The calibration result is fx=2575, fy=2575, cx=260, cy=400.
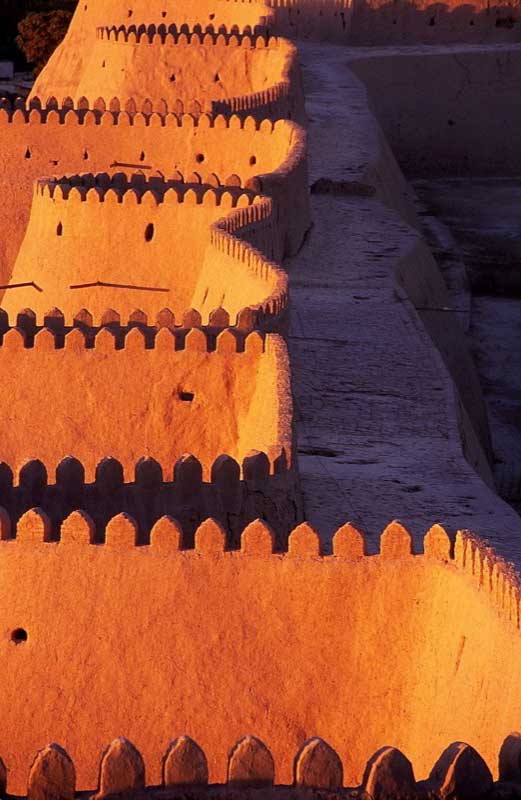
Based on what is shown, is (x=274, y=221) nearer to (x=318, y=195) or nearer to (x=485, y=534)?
(x=318, y=195)

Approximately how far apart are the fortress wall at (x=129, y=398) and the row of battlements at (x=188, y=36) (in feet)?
86.9

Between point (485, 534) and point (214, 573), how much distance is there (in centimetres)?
544

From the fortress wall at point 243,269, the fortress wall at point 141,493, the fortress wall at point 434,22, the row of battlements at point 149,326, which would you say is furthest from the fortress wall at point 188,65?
the fortress wall at point 141,493

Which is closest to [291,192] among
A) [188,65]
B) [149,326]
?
[149,326]

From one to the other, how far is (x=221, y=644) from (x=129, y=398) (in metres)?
6.73

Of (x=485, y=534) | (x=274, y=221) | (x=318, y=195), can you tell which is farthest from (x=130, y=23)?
(x=485, y=534)

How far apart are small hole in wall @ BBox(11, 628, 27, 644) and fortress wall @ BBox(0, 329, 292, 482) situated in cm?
563

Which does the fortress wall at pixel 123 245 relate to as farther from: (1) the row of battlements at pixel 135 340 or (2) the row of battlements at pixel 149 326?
(1) the row of battlements at pixel 135 340

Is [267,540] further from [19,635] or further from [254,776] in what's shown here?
[254,776]

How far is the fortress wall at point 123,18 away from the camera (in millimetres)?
54531

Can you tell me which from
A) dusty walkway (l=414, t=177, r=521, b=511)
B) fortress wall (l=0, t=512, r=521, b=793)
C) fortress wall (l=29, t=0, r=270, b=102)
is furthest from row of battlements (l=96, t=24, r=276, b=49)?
fortress wall (l=0, t=512, r=521, b=793)

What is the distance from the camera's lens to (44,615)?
15648 millimetres

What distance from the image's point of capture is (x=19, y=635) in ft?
51.5

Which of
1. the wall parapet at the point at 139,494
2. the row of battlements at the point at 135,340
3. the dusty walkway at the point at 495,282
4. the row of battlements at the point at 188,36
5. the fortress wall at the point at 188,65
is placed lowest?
the dusty walkway at the point at 495,282
